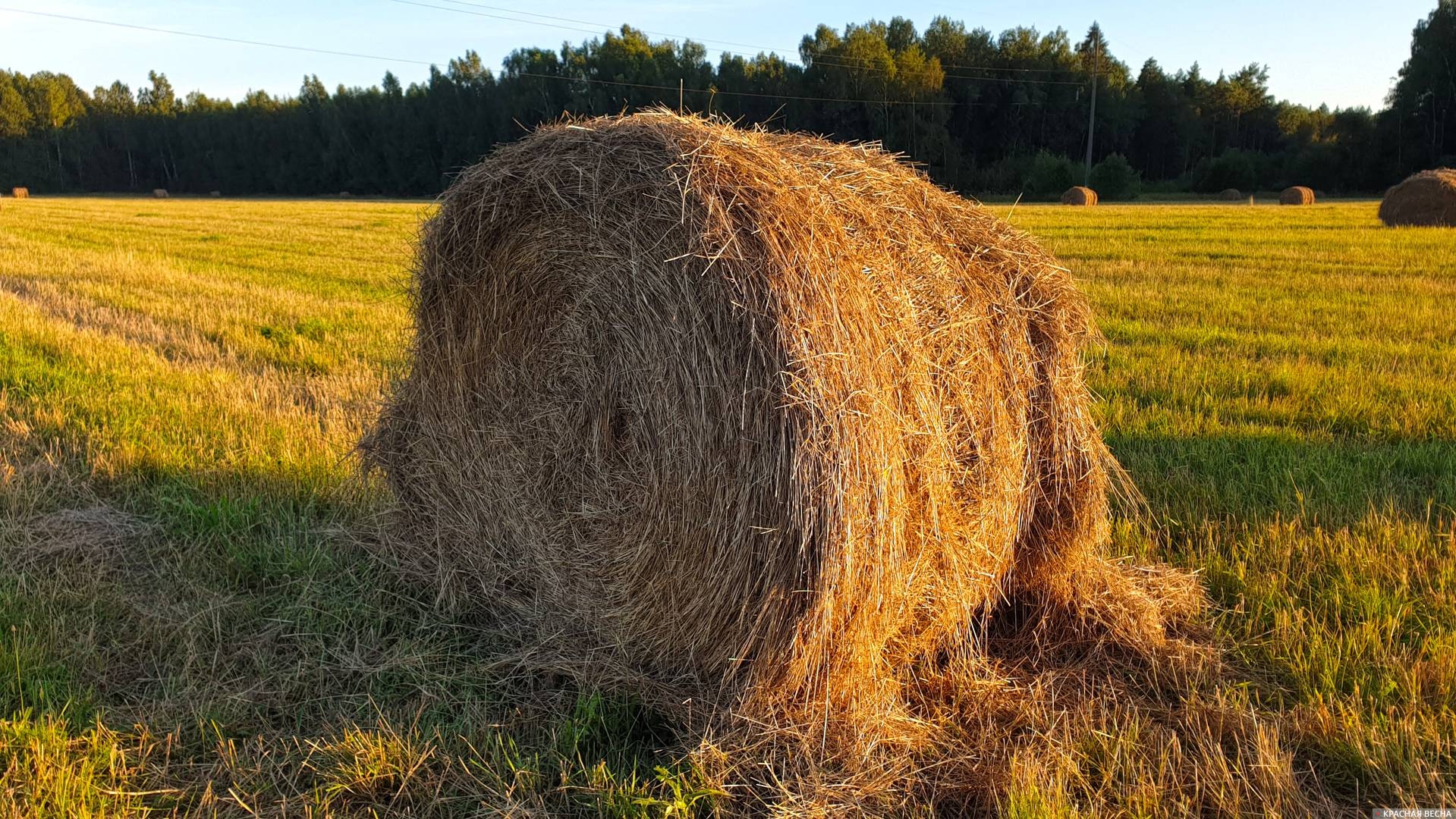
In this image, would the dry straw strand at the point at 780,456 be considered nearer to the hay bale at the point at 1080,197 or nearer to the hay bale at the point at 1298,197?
the hay bale at the point at 1080,197

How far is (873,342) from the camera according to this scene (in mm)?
2934

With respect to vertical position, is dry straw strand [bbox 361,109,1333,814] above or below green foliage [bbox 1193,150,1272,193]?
below

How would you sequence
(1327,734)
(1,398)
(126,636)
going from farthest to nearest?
1. (1,398)
2. (126,636)
3. (1327,734)

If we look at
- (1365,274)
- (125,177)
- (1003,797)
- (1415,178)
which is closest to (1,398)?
(1003,797)

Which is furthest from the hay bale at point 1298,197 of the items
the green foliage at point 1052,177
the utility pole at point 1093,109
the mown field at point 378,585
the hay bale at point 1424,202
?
the mown field at point 378,585

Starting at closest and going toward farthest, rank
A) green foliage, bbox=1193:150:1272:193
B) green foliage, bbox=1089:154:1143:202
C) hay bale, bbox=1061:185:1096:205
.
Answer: hay bale, bbox=1061:185:1096:205, green foliage, bbox=1089:154:1143:202, green foliage, bbox=1193:150:1272:193

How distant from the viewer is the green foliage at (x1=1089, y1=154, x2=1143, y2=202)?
5038 cm

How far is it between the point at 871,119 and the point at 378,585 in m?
62.4

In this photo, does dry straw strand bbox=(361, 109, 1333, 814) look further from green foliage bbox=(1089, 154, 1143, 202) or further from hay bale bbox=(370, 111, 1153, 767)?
green foliage bbox=(1089, 154, 1143, 202)

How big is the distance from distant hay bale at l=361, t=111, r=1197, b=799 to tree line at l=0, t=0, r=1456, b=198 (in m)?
44.1

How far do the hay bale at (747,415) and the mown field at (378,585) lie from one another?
17.4 inches

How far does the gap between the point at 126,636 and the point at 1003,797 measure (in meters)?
3.28

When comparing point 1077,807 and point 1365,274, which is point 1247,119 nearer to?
point 1365,274


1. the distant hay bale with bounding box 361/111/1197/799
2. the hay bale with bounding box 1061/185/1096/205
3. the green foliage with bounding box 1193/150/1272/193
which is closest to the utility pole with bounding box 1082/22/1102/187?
the green foliage with bounding box 1193/150/1272/193
